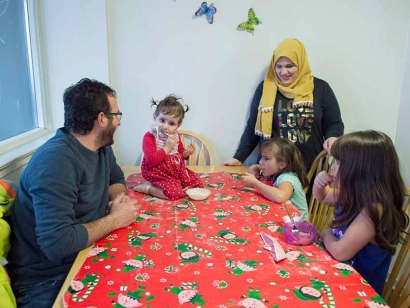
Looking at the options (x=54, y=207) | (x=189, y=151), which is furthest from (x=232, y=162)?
(x=54, y=207)

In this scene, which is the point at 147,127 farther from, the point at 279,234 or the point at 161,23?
the point at 279,234

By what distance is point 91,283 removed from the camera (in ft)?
3.38

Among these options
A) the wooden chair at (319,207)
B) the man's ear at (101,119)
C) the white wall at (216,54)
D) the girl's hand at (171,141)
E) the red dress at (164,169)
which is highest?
the white wall at (216,54)

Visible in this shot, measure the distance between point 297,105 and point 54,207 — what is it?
5.42 feet

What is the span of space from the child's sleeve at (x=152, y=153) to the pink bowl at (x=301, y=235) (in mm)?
752

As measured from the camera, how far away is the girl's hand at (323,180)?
155cm

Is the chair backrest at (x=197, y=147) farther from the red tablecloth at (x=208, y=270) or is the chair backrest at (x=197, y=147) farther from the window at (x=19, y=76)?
the red tablecloth at (x=208, y=270)

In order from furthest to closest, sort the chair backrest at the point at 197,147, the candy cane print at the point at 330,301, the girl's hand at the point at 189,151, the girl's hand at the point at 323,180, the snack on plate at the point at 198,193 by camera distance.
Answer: the chair backrest at the point at 197,147 → the girl's hand at the point at 189,151 → the snack on plate at the point at 198,193 → the girl's hand at the point at 323,180 → the candy cane print at the point at 330,301

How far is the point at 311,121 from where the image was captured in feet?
7.43

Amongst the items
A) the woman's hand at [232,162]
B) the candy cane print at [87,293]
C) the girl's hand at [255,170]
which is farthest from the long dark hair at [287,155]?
the candy cane print at [87,293]

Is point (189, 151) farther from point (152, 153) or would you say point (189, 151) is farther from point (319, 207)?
point (319, 207)

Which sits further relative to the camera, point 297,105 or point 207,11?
point 207,11

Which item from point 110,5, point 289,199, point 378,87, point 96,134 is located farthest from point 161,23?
point 378,87

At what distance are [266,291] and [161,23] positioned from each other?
1.99 m
